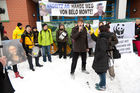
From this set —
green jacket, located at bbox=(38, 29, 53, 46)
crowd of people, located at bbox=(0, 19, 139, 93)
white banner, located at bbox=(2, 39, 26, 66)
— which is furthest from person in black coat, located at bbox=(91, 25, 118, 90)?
green jacket, located at bbox=(38, 29, 53, 46)

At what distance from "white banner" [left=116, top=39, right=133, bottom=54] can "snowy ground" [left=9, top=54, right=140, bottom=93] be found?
1.12 metres

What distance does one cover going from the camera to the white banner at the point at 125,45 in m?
5.34

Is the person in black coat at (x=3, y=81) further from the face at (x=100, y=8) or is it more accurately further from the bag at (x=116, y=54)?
the face at (x=100, y=8)

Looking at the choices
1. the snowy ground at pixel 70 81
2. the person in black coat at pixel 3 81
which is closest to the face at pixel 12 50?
the snowy ground at pixel 70 81

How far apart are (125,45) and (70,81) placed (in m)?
3.69

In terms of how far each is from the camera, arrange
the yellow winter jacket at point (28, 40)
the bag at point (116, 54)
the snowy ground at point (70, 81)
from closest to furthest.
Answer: the snowy ground at point (70, 81) → the bag at point (116, 54) → the yellow winter jacket at point (28, 40)

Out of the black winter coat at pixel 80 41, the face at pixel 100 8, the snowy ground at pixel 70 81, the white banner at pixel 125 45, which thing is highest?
the face at pixel 100 8

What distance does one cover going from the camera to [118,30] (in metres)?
5.38

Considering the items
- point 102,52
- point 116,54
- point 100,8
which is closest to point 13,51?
point 102,52

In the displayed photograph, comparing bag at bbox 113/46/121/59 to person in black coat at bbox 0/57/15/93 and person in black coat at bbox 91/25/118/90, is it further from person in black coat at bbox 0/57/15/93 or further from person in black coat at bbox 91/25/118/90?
person in black coat at bbox 0/57/15/93

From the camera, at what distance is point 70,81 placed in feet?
11.0

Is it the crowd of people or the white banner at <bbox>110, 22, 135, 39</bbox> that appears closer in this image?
the crowd of people

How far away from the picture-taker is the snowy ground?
2926 millimetres

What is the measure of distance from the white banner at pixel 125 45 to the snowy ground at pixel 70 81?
112 cm
